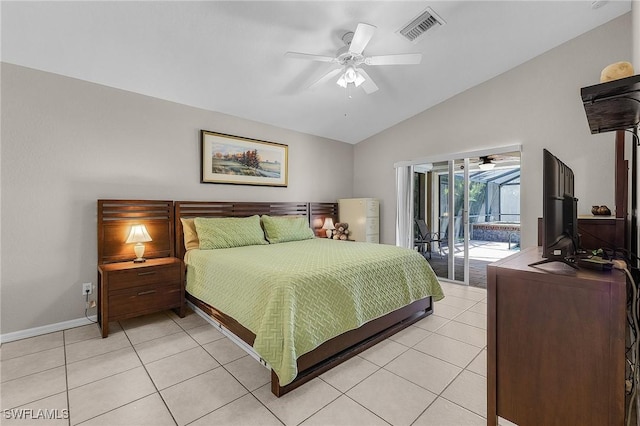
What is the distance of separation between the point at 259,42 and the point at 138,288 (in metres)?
2.73

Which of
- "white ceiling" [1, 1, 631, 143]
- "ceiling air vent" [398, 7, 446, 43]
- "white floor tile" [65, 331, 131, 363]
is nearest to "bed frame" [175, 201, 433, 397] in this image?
"white floor tile" [65, 331, 131, 363]

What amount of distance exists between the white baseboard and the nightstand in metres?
0.17

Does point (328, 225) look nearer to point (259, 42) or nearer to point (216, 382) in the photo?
point (259, 42)

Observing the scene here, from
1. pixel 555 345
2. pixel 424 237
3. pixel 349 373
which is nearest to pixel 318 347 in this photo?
pixel 349 373

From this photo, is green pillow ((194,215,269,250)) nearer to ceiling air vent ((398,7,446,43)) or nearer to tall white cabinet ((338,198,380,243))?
tall white cabinet ((338,198,380,243))

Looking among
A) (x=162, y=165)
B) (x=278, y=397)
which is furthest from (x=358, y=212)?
(x=278, y=397)

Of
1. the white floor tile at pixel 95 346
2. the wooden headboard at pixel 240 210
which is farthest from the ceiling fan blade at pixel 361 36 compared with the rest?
the white floor tile at pixel 95 346

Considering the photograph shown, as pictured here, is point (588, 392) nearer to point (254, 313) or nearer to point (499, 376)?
point (499, 376)

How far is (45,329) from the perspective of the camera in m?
2.71

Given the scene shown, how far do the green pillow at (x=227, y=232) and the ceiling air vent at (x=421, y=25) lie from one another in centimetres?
282

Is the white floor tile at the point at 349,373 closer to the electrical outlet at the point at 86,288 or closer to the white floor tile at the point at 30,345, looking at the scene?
the white floor tile at the point at 30,345

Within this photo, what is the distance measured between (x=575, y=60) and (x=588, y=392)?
12.7 feet

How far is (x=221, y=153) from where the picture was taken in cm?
392

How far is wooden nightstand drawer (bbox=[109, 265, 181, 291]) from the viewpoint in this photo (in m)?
2.67
